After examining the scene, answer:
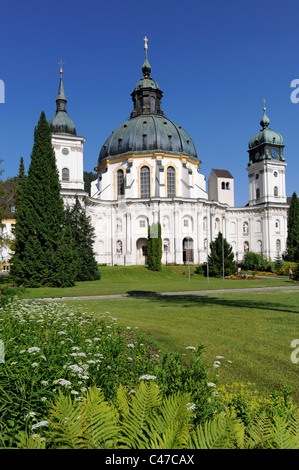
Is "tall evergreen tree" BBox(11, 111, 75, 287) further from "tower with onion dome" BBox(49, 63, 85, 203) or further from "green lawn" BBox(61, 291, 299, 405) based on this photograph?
"tower with onion dome" BBox(49, 63, 85, 203)

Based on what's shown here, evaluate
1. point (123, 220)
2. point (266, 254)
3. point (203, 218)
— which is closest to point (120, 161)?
point (123, 220)

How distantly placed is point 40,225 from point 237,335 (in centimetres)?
2261

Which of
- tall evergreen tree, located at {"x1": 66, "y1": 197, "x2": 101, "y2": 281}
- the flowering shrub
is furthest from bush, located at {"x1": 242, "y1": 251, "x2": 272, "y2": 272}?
the flowering shrub

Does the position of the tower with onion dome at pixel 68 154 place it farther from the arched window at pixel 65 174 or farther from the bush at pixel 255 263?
the bush at pixel 255 263

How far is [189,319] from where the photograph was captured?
11609 mm

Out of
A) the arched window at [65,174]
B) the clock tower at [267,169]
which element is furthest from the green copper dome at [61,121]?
the clock tower at [267,169]

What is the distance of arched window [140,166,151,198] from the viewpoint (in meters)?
65.6

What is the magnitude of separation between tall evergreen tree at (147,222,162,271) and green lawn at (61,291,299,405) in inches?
1397

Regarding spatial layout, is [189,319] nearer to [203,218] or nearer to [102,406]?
[102,406]

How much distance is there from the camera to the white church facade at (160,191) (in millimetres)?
62031

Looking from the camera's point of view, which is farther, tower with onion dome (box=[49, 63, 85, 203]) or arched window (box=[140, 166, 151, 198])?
arched window (box=[140, 166, 151, 198])

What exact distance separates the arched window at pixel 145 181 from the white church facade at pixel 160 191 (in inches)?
7.2
